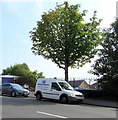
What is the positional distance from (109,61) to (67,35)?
16.1 ft

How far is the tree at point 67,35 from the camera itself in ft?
65.3

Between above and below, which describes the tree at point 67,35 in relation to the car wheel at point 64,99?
above

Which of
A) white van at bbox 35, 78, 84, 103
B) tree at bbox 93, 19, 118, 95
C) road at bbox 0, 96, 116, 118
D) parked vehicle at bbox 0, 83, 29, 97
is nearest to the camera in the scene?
road at bbox 0, 96, 116, 118

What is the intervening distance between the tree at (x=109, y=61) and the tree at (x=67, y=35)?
1.05 m

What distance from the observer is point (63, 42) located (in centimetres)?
2027

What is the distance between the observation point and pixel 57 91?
16.6 m

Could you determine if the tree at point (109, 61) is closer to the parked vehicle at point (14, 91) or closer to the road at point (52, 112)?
the road at point (52, 112)

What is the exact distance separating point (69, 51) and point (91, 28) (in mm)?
3462

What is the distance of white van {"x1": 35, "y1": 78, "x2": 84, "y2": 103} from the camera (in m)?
15.7

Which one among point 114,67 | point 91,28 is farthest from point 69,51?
point 114,67

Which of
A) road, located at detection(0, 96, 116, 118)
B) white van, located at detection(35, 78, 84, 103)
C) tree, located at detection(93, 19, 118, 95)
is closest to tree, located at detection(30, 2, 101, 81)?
tree, located at detection(93, 19, 118, 95)

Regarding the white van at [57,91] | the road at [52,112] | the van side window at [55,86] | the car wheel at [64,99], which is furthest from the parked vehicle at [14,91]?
the road at [52,112]

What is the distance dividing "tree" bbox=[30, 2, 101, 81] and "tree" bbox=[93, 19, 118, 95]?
1048mm

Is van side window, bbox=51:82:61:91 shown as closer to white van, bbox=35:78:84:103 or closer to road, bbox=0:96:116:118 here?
white van, bbox=35:78:84:103
